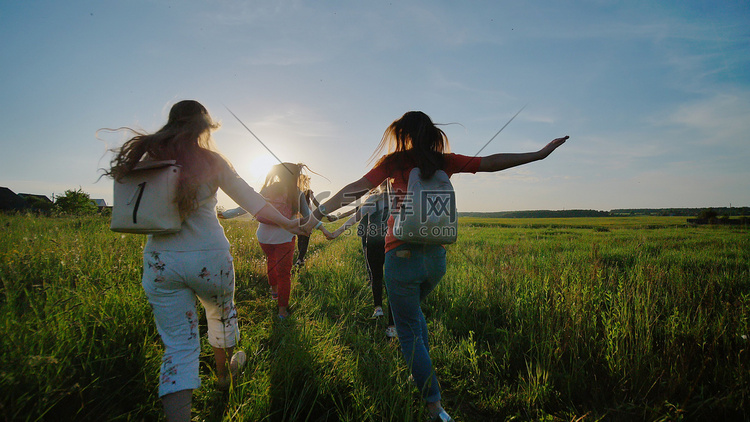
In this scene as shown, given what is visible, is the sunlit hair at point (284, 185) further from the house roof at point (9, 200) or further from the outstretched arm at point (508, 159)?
the house roof at point (9, 200)

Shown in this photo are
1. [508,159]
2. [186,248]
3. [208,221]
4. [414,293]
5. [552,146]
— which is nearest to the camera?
[186,248]

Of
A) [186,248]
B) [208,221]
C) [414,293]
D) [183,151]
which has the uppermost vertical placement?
[183,151]

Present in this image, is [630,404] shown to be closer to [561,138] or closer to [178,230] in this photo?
[561,138]

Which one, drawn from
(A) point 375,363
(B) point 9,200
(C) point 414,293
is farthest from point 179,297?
(B) point 9,200

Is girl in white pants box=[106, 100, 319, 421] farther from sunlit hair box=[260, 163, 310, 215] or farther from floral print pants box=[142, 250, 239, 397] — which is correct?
sunlit hair box=[260, 163, 310, 215]

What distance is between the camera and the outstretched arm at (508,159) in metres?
2.27

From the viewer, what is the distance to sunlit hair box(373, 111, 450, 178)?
2084mm

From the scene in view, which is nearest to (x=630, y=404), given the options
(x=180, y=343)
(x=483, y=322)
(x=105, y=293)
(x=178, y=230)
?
(x=483, y=322)

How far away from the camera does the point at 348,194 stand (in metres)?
2.21

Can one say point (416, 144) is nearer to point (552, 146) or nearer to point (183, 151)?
point (552, 146)

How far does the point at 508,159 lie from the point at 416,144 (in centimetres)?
72

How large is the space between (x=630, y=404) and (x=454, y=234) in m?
1.62

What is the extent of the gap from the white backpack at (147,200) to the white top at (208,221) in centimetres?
12

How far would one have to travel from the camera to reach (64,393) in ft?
5.10
